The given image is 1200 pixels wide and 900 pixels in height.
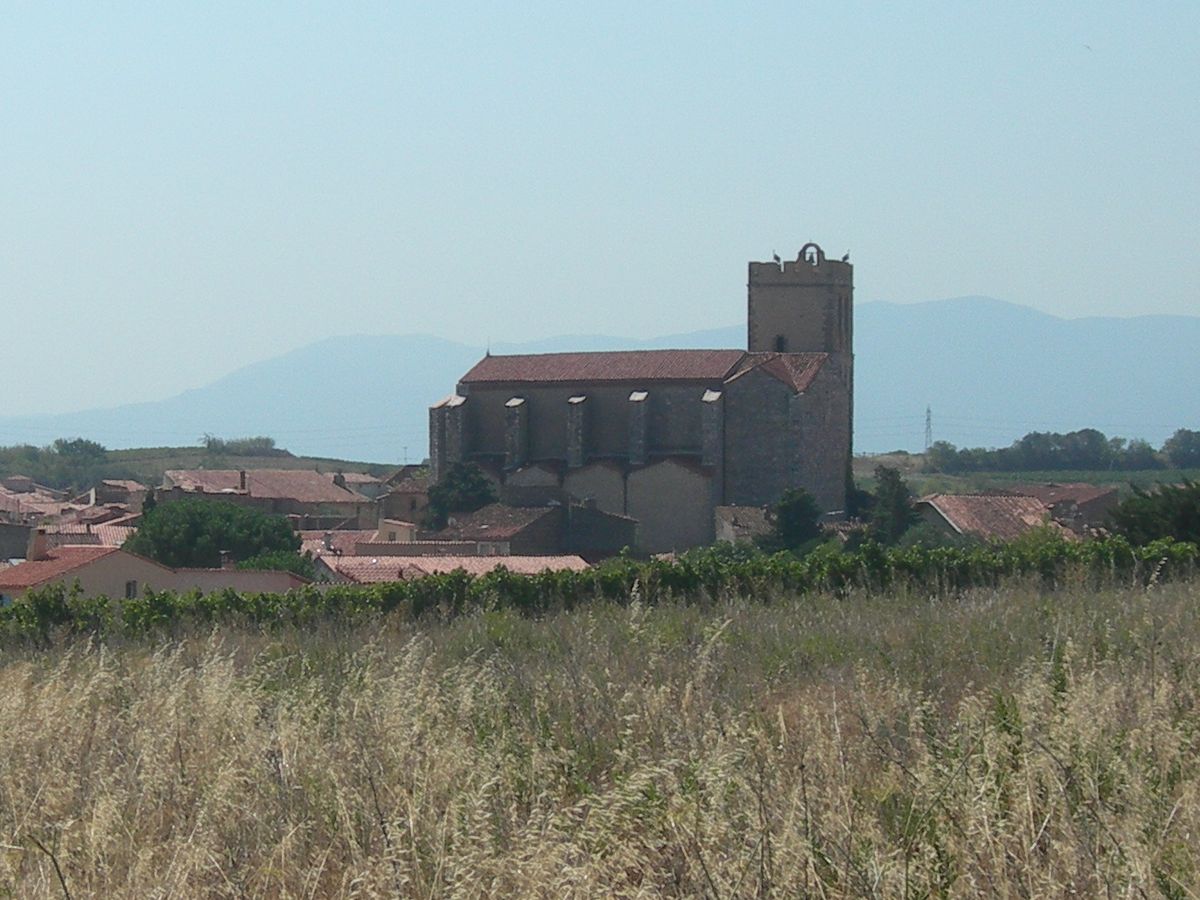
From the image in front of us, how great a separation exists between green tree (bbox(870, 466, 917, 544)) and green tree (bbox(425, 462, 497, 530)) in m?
13.9

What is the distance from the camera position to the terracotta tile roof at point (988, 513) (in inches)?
1989

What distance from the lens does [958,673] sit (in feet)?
24.8

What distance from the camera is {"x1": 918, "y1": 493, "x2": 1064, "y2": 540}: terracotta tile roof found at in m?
50.5

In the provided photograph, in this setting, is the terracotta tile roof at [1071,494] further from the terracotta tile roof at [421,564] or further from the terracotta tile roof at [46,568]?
the terracotta tile roof at [46,568]

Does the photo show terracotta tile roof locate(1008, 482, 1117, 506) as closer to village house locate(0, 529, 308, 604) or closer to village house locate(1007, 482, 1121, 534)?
village house locate(1007, 482, 1121, 534)

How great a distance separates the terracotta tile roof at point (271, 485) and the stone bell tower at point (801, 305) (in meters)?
19.6

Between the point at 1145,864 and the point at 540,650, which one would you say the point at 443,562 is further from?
the point at 1145,864

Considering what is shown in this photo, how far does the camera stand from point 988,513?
5244cm

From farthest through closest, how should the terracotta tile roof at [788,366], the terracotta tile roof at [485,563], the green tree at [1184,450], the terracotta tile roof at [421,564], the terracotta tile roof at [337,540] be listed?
the green tree at [1184,450] < the terracotta tile roof at [788,366] < the terracotta tile roof at [337,540] < the terracotta tile roof at [485,563] < the terracotta tile roof at [421,564]

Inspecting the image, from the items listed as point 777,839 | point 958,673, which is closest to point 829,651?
point 958,673

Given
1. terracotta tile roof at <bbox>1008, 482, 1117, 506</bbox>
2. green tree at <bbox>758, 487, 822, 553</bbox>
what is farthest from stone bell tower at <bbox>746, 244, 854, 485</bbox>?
green tree at <bbox>758, 487, 822, 553</bbox>

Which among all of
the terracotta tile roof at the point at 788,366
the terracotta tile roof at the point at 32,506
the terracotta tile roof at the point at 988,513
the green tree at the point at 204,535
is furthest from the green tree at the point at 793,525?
the terracotta tile roof at the point at 32,506

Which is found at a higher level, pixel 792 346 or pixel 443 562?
pixel 792 346

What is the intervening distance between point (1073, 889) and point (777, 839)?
70cm
